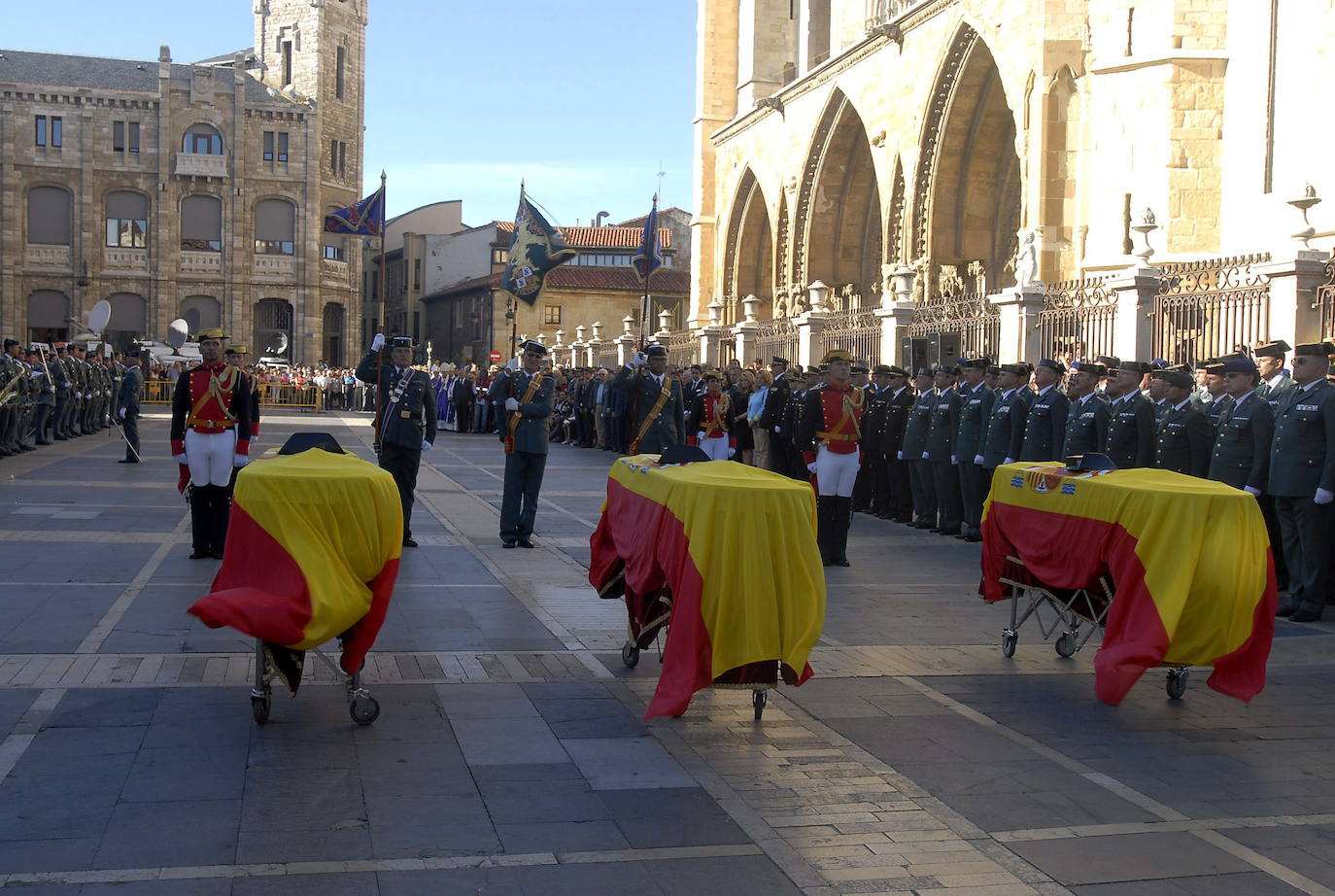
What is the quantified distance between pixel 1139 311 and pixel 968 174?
13.1m

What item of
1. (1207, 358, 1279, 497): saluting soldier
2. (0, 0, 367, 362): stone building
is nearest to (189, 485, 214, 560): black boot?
(1207, 358, 1279, 497): saluting soldier

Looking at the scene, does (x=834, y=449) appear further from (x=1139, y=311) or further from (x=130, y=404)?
(x=130, y=404)

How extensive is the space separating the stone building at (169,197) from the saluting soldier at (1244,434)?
189 feet

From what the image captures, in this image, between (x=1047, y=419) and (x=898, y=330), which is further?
(x=898, y=330)

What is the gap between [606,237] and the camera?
70.1 meters

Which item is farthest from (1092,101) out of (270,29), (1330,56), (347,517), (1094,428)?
(270,29)

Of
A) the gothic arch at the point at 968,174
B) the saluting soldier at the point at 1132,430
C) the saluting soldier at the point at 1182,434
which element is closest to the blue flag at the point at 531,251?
the gothic arch at the point at 968,174

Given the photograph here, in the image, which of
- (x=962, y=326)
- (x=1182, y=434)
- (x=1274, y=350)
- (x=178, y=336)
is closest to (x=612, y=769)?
(x=1182, y=434)

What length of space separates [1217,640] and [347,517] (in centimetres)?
430

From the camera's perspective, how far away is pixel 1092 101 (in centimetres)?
2209

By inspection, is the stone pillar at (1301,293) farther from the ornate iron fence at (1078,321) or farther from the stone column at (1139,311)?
the ornate iron fence at (1078,321)

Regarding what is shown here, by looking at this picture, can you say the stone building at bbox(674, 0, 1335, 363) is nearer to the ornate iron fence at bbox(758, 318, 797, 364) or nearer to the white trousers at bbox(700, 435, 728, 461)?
the ornate iron fence at bbox(758, 318, 797, 364)

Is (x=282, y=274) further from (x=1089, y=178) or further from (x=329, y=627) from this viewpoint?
(x=329, y=627)

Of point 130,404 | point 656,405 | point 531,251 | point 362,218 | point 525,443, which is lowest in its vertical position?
point 525,443
